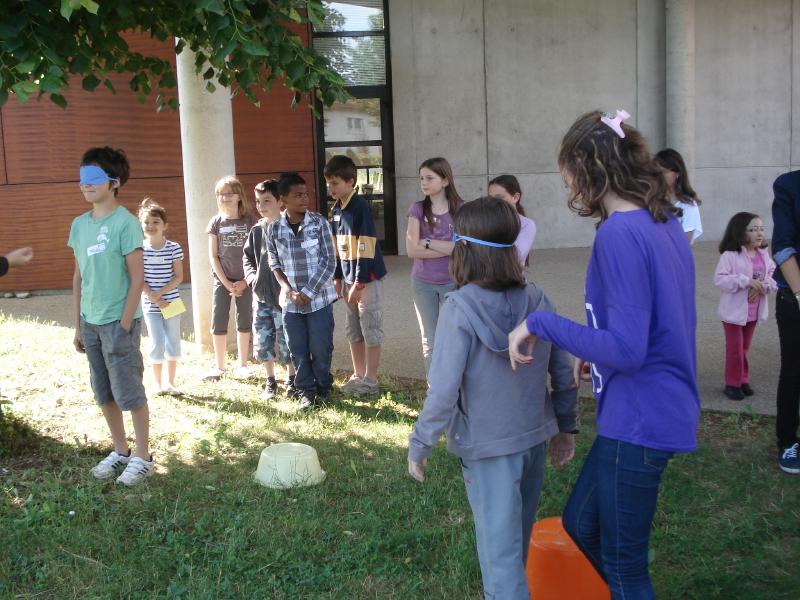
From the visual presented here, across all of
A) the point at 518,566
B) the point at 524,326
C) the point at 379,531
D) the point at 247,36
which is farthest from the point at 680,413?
the point at 247,36

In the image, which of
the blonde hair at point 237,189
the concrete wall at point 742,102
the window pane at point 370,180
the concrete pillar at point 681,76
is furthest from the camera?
the concrete wall at point 742,102

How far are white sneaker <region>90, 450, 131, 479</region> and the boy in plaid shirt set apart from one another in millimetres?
1398

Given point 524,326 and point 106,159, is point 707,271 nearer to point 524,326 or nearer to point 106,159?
point 106,159

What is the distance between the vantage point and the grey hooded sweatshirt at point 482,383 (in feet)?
9.22

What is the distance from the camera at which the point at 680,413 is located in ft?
8.35

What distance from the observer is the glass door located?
43.4 ft

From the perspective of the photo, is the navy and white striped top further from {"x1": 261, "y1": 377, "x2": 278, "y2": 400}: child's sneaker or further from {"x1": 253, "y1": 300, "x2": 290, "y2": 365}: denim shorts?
{"x1": 261, "y1": 377, "x2": 278, "y2": 400}: child's sneaker

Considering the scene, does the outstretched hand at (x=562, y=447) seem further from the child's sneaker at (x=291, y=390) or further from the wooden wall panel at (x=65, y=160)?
the wooden wall panel at (x=65, y=160)

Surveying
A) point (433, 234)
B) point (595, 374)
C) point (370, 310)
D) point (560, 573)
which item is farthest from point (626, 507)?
point (370, 310)

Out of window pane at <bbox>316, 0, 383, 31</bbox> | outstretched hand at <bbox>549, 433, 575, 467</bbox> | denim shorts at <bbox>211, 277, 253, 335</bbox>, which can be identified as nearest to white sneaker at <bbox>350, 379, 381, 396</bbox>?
denim shorts at <bbox>211, 277, 253, 335</bbox>

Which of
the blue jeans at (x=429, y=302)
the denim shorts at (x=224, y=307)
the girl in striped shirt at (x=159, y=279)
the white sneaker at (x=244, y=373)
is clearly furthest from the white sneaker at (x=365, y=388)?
the girl in striped shirt at (x=159, y=279)

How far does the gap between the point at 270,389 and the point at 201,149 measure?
2451 mm

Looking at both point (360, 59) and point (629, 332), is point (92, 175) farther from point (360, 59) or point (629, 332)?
point (360, 59)

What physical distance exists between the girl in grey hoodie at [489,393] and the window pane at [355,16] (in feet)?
36.2
